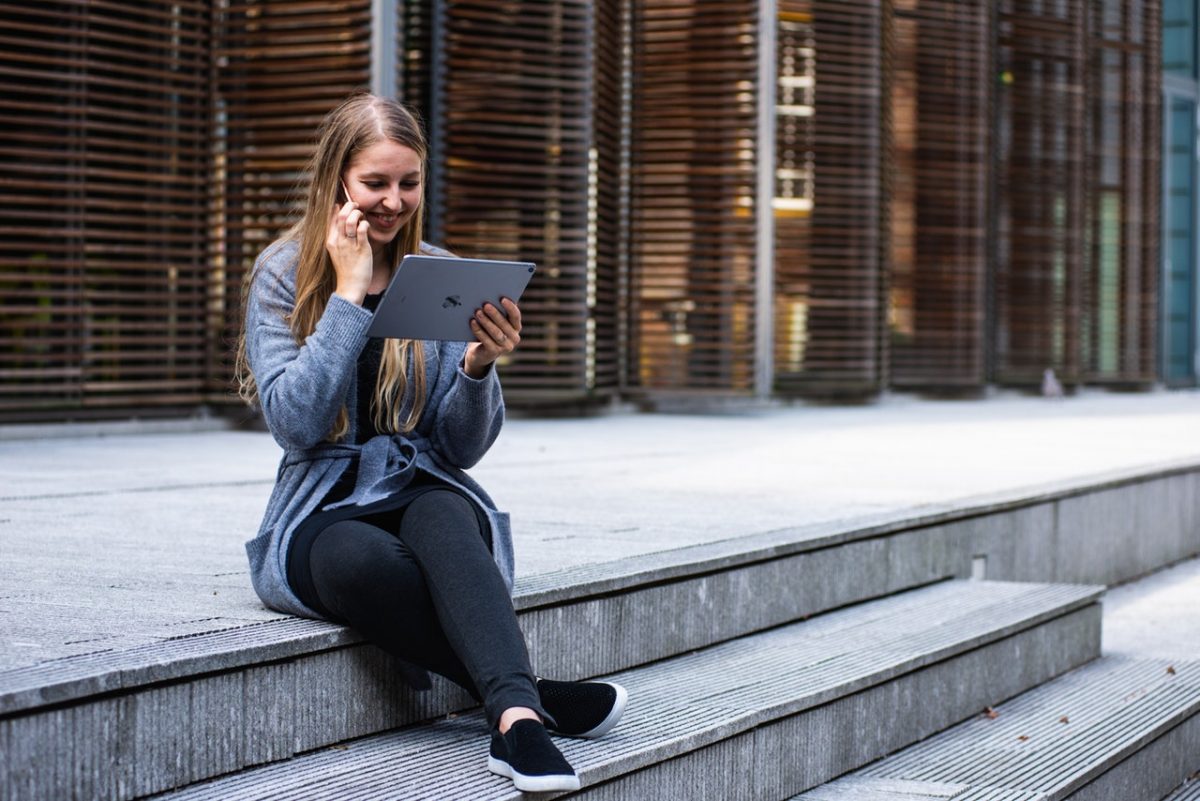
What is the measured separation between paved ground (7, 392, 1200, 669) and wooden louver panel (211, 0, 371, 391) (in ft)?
3.90

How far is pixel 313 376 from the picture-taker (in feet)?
11.0

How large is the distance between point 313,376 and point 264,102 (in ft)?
25.7

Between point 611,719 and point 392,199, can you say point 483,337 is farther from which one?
point 611,719

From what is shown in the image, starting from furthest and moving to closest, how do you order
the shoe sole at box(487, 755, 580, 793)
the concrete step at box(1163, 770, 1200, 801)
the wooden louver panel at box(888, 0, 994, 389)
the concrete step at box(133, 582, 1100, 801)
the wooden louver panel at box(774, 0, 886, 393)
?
the wooden louver panel at box(888, 0, 994, 389)
the wooden louver panel at box(774, 0, 886, 393)
the concrete step at box(1163, 770, 1200, 801)
the concrete step at box(133, 582, 1100, 801)
the shoe sole at box(487, 755, 580, 793)

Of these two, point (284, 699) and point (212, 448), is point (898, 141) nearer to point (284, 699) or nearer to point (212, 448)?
point (212, 448)

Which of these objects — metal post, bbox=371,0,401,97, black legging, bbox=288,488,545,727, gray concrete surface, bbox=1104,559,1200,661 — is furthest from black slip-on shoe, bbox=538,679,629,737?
metal post, bbox=371,0,401,97

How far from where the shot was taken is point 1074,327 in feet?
66.3

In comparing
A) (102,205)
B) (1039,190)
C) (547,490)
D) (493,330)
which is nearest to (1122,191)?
(1039,190)

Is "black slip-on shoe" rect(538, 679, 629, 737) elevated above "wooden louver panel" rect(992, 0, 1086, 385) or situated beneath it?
situated beneath

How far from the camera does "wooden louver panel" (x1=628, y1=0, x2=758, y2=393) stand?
14.2 meters

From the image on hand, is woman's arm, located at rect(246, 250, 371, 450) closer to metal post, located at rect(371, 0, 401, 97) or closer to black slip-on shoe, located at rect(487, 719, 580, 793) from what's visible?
black slip-on shoe, located at rect(487, 719, 580, 793)

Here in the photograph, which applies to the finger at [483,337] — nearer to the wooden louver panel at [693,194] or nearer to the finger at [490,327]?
the finger at [490,327]

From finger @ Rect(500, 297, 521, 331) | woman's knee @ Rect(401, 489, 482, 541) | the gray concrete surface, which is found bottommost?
the gray concrete surface

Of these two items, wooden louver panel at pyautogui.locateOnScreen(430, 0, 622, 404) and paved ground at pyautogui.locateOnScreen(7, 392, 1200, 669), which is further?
wooden louver panel at pyautogui.locateOnScreen(430, 0, 622, 404)
